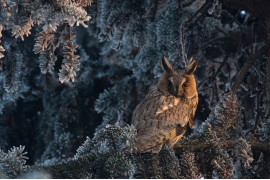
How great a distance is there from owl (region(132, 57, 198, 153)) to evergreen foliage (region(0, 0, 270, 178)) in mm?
136

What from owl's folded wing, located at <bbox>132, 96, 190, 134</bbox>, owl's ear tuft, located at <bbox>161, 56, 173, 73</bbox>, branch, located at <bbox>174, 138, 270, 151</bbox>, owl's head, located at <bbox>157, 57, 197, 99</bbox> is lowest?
branch, located at <bbox>174, 138, 270, 151</bbox>

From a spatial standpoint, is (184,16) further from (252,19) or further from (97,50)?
(97,50)

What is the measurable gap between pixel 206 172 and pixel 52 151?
4.50 feet

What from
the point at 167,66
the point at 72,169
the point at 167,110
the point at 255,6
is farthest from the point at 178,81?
the point at 72,169

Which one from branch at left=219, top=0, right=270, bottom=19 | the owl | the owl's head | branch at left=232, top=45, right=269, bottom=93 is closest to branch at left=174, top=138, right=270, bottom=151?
the owl

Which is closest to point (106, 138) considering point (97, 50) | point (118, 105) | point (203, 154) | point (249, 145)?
point (203, 154)

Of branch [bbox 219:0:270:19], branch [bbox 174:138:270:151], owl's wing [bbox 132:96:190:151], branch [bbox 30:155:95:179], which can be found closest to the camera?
branch [bbox 30:155:95:179]

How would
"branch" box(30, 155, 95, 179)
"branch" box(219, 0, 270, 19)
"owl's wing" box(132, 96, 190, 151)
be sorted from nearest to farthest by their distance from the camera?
"branch" box(30, 155, 95, 179), "owl's wing" box(132, 96, 190, 151), "branch" box(219, 0, 270, 19)

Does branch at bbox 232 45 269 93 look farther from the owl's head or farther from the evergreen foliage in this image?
the owl's head

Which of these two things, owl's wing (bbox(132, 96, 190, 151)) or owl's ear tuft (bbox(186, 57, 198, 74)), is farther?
owl's ear tuft (bbox(186, 57, 198, 74))

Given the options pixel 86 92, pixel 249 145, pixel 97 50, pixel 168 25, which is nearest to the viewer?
pixel 249 145

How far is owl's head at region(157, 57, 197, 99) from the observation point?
2543mm

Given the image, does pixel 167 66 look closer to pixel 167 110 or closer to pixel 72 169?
pixel 167 110

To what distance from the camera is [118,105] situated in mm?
3012
